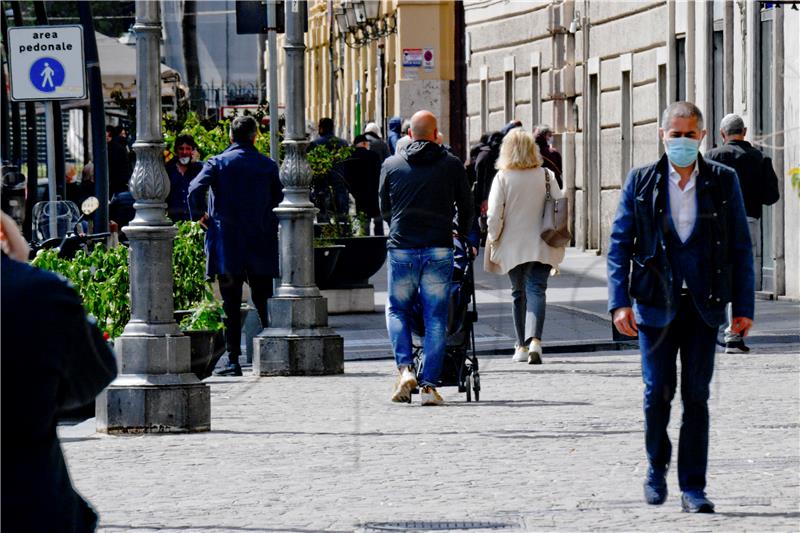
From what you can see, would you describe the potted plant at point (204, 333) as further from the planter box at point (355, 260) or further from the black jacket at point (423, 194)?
the planter box at point (355, 260)

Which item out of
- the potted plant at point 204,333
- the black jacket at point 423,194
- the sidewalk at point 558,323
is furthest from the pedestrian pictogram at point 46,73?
the black jacket at point 423,194

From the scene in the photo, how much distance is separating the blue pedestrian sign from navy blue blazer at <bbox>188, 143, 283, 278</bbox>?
2476mm

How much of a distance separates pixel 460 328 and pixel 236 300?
2535mm

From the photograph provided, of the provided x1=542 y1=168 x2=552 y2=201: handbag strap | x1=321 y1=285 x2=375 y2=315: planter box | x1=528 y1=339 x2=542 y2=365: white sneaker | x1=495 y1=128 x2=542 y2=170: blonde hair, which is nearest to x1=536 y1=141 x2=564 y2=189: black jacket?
x1=321 y1=285 x2=375 y2=315: planter box

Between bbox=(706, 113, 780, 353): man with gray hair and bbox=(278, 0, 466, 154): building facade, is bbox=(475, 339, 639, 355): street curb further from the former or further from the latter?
bbox=(278, 0, 466, 154): building facade

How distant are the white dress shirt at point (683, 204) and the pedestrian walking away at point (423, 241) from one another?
403 cm

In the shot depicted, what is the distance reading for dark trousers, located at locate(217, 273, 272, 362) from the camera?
553 inches

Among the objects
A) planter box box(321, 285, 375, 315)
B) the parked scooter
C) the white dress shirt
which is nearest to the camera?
the white dress shirt

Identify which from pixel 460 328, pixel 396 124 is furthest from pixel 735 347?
pixel 396 124

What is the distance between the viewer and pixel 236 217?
556 inches

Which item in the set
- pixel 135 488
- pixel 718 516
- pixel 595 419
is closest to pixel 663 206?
pixel 718 516

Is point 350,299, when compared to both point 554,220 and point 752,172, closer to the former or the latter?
point 554,220

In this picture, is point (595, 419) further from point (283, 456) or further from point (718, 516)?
point (718, 516)

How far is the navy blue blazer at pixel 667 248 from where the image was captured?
25.1 feet
